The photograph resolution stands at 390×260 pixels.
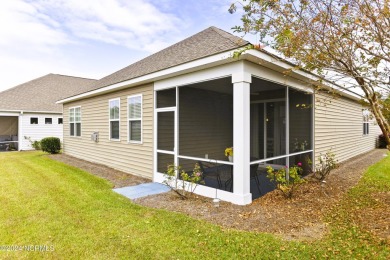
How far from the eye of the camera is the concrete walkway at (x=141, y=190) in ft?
19.0

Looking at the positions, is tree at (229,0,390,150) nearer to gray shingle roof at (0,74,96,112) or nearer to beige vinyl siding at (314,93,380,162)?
beige vinyl siding at (314,93,380,162)

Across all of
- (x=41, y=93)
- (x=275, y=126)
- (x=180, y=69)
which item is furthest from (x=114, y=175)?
(x=41, y=93)

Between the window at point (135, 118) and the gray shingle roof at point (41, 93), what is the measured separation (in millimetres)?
8416

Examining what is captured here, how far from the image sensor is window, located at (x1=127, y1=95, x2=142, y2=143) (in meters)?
7.73

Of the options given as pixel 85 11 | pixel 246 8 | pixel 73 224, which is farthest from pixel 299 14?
pixel 85 11

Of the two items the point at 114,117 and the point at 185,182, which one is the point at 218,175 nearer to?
the point at 185,182

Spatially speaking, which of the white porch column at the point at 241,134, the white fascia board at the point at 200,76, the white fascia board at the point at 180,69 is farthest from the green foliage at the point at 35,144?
the white porch column at the point at 241,134

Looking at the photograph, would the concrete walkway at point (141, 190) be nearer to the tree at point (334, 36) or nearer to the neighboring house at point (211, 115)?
the neighboring house at point (211, 115)

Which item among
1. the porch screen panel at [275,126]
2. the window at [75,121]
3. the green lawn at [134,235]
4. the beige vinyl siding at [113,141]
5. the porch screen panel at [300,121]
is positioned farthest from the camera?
the window at [75,121]

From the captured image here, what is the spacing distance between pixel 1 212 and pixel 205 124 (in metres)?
6.17

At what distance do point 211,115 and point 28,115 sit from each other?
1499cm

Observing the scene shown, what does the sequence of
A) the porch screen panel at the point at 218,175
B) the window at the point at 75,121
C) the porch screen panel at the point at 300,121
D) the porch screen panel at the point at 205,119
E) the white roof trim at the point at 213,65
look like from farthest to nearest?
the window at the point at 75,121, the porch screen panel at the point at 205,119, the porch screen panel at the point at 300,121, the porch screen panel at the point at 218,175, the white roof trim at the point at 213,65

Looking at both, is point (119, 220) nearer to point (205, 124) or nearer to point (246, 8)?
point (246, 8)

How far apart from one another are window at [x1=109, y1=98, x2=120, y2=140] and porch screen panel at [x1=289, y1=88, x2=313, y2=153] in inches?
236
